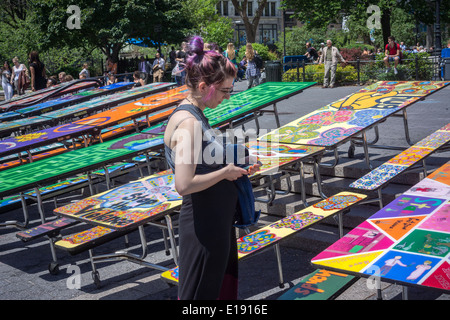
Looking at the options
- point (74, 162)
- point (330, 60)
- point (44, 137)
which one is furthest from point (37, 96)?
point (330, 60)

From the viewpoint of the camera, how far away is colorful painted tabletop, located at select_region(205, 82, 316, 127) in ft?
26.0

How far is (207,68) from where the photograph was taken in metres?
3.03

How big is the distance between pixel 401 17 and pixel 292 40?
1112 cm

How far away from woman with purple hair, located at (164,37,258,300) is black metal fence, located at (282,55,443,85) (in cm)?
1646

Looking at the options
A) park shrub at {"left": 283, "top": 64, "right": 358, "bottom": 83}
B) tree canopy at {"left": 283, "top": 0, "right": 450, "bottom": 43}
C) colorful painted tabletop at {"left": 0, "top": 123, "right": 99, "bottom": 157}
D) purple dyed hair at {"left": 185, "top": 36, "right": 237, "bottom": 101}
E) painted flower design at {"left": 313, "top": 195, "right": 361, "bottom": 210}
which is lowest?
painted flower design at {"left": 313, "top": 195, "right": 361, "bottom": 210}

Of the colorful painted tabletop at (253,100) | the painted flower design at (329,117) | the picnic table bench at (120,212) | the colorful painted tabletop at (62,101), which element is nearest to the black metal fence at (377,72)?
the colorful painted tabletop at (62,101)

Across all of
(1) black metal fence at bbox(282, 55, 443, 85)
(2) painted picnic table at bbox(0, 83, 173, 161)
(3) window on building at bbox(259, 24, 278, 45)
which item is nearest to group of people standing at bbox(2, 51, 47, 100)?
(2) painted picnic table at bbox(0, 83, 173, 161)

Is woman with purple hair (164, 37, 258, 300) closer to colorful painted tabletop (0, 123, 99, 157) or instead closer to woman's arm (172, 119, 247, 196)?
woman's arm (172, 119, 247, 196)

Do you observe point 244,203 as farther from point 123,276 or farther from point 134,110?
point 134,110

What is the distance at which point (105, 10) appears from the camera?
115 feet

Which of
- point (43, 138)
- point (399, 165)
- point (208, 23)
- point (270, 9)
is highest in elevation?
point (270, 9)

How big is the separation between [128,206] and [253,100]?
12.1ft

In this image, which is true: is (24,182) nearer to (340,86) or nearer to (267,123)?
(267,123)

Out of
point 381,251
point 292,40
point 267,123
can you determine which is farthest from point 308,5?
point 381,251
